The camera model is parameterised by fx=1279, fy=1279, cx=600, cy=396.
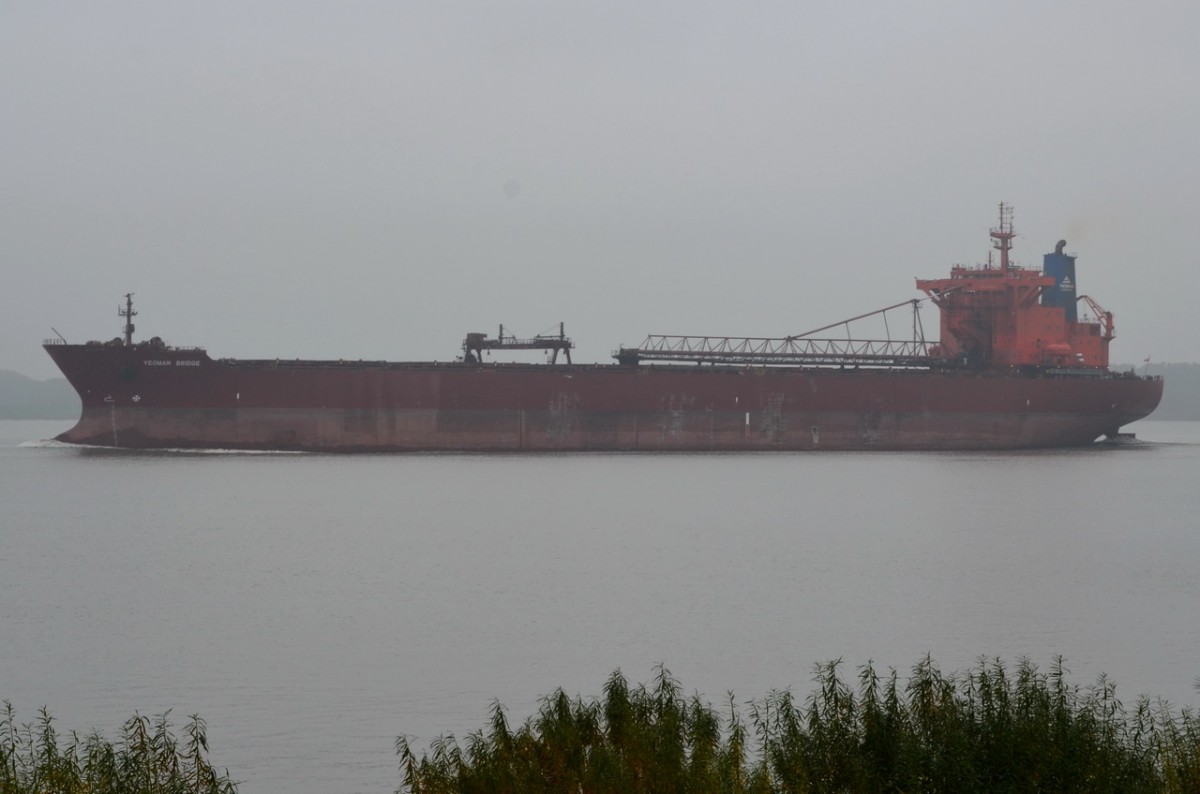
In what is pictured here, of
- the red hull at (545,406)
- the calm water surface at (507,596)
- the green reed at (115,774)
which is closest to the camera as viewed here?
the green reed at (115,774)

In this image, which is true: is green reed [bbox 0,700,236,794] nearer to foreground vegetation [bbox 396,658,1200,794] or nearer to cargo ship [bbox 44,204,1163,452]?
foreground vegetation [bbox 396,658,1200,794]

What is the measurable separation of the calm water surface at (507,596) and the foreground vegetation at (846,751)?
146 centimetres

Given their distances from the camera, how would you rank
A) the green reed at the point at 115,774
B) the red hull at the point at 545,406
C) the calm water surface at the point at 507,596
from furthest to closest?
the red hull at the point at 545,406 < the calm water surface at the point at 507,596 < the green reed at the point at 115,774

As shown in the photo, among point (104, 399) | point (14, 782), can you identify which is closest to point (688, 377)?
point (104, 399)

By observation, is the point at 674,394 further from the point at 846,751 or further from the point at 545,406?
the point at 846,751

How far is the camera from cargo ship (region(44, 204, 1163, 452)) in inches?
1387

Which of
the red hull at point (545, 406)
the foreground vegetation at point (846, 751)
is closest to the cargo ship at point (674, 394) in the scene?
the red hull at point (545, 406)

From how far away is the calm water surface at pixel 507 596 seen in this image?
11.0 meters

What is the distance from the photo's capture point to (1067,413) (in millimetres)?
42938

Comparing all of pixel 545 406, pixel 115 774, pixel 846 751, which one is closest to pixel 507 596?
pixel 846 751

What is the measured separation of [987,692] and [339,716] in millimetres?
5054

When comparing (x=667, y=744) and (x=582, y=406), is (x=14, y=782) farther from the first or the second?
(x=582, y=406)

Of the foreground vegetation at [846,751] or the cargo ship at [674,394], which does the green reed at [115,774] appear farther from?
the cargo ship at [674,394]

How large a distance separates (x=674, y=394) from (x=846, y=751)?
30.4 metres
